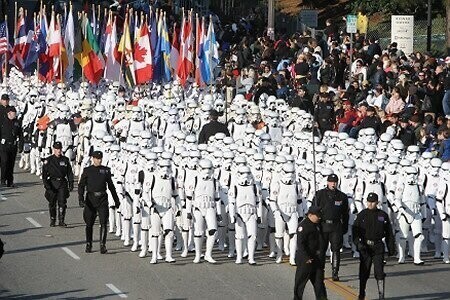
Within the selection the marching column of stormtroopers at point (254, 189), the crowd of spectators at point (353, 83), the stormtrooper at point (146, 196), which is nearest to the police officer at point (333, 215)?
the marching column of stormtroopers at point (254, 189)

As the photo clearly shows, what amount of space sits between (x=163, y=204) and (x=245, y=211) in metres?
1.38

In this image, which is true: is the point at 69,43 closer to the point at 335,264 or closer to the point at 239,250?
the point at 239,250

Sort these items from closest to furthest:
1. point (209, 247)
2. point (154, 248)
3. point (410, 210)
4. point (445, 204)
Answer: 1. point (154, 248)
2. point (209, 247)
3. point (410, 210)
4. point (445, 204)

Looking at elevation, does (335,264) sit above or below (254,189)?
below

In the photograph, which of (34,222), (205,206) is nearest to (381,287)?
(205,206)

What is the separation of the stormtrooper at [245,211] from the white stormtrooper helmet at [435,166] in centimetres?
335

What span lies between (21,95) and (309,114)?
8964mm

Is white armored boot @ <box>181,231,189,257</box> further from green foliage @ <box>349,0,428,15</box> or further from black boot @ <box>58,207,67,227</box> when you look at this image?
green foliage @ <box>349,0,428,15</box>

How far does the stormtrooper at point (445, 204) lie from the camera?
30.0 m

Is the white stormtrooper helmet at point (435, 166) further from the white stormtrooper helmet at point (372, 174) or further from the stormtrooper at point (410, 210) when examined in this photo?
the white stormtrooper helmet at point (372, 174)

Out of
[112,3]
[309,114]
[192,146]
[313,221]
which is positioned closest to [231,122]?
[309,114]

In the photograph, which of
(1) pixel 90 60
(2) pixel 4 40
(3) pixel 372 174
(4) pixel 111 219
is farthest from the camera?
(2) pixel 4 40

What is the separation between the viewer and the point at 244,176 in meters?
29.0

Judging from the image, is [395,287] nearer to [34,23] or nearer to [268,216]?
Answer: [268,216]
